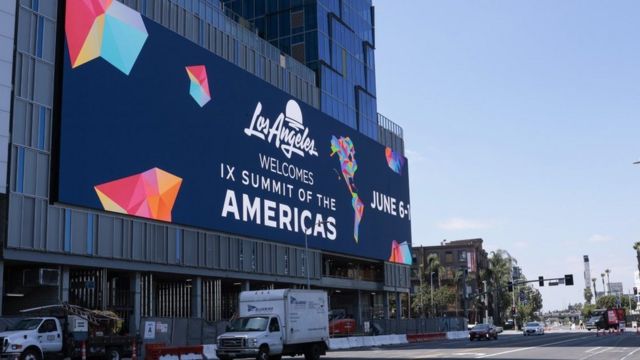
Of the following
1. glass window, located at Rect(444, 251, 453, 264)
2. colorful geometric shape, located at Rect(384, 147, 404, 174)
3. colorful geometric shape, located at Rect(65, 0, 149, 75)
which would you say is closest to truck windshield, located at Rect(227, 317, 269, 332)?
colorful geometric shape, located at Rect(65, 0, 149, 75)

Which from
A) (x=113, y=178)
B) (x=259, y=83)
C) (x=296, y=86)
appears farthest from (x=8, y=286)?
(x=296, y=86)

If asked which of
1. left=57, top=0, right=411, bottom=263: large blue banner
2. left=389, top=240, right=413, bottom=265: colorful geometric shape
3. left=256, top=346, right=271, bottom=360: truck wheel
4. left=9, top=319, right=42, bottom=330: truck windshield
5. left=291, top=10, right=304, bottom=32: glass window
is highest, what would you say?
left=291, top=10, right=304, bottom=32: glass window

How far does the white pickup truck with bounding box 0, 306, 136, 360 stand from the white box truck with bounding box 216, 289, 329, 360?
5714 mm

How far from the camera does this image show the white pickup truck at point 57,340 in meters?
27.1

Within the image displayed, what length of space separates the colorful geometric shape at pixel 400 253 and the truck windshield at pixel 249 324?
58259 mm

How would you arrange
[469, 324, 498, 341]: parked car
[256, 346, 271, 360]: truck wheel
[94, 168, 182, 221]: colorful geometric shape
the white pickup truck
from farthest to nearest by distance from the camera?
[469, 324, 498, 341]: parked car, [94, 168, 182, 221]: colorful geometric shape, [256, 346, 271, 360]: truck wheel, the white pickup truck

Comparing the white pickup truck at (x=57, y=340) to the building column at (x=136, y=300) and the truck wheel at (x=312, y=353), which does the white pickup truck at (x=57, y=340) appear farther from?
the building column at (x=136, y=300)

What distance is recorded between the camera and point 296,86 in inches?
2837

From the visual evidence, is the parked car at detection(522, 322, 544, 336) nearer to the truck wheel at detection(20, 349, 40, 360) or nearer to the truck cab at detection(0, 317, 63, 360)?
the truck cab at detection(0, 317, 63, 360)

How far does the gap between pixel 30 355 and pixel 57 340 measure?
156 centimetres

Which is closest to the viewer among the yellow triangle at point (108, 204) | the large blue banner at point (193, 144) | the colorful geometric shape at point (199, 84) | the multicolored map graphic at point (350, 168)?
the large blue banner at point (193, 144)

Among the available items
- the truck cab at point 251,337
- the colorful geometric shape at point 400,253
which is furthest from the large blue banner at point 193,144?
the truck cab at point 251,337

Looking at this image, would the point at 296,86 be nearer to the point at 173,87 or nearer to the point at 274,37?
the point at 274,37

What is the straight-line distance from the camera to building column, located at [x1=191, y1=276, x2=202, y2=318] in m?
54.5
